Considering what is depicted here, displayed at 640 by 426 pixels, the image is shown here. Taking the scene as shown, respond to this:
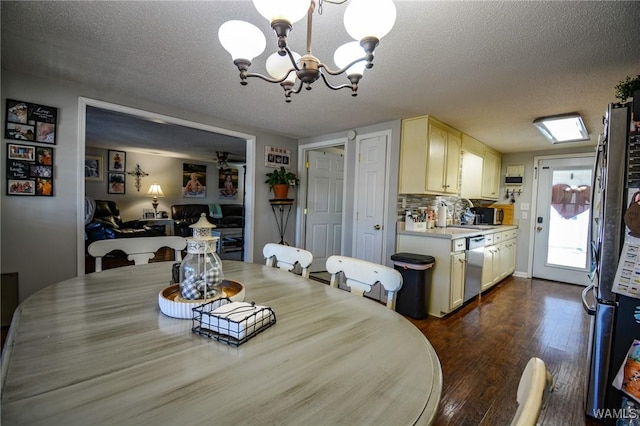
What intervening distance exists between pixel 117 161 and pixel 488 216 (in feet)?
25.3

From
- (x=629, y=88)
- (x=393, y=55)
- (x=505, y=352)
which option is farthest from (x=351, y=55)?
(x=505, y=352)

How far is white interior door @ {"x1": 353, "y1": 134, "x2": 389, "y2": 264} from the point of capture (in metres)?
3.46

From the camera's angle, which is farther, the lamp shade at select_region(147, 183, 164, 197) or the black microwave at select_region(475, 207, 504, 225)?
the lamp shade at select_region(147, 183, 164, 197)

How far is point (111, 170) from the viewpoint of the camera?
6.47 metres

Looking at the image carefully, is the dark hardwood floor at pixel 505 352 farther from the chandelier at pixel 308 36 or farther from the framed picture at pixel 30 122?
the framed picture at pixel 30 122

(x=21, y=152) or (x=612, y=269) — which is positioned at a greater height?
(x=21, y=152)

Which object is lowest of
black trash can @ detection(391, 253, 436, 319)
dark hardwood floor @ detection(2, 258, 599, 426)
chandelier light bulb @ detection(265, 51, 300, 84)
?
dark hardwood floor @ detection(2, 258, 599, 426)

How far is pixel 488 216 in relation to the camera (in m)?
4.76

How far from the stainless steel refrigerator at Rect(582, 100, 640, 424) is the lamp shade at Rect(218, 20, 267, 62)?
1.90 meters

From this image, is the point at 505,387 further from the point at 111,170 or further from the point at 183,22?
the point at 111,170

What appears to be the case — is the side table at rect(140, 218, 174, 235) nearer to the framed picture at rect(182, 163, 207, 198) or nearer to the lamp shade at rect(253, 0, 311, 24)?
the framed picture at rect(182, 163, 207, 198)

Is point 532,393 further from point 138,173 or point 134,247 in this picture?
point 138,173

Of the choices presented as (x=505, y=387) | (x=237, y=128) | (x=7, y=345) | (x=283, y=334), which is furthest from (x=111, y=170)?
(x=505, y=387)

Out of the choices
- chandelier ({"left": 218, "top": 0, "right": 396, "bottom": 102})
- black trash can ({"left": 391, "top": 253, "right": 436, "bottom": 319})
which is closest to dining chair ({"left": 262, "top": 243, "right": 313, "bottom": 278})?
chandelier ({"left": 218, "top": 0, "right": 396, "bottom": 102})
